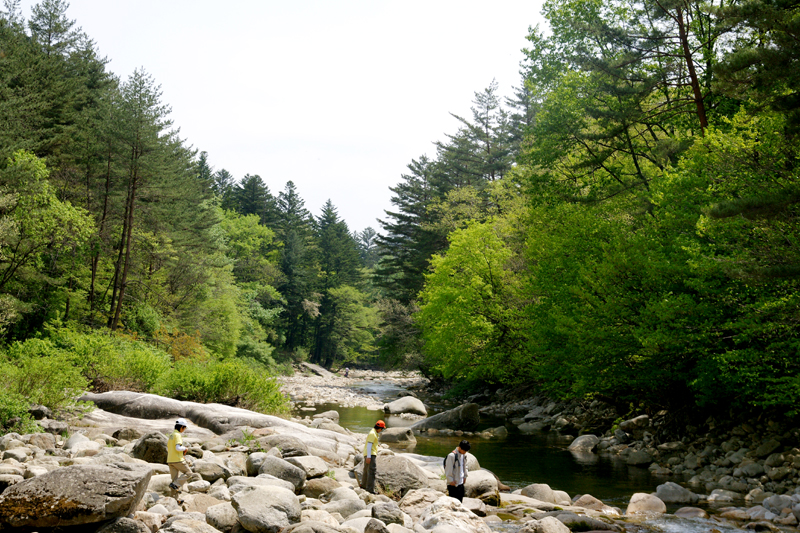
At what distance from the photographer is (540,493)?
10.9m

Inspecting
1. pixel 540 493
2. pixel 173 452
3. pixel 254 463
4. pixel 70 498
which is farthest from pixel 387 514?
pixel 540 493

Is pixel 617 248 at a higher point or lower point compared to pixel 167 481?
higher

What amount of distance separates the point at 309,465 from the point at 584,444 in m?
10.0

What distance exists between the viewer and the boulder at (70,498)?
562 cm

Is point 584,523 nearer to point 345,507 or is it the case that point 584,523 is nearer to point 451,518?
point 451,518

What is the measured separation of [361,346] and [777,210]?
179 ft

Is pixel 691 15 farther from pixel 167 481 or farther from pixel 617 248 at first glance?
pixel 167 481

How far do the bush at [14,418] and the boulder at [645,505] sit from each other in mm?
11038

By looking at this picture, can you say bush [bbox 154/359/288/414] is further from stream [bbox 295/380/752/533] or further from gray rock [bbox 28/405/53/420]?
gray rock [bbox 28/405/53/420]

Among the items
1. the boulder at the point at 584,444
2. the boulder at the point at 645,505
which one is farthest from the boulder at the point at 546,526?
the boulder at the point at 584,444

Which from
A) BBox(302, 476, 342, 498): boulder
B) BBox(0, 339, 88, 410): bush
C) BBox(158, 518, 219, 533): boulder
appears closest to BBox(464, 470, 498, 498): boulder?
BBox(302, 476, 342, 498): boulder

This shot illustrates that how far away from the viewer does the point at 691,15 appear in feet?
56.0

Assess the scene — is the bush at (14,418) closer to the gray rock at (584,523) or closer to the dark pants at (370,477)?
the dark pants at (370,477)

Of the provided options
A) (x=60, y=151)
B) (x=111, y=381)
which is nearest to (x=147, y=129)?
(x=60, y=151)
